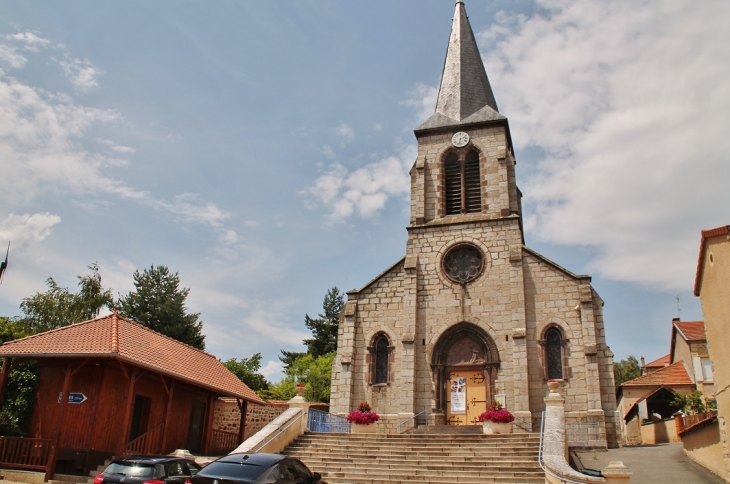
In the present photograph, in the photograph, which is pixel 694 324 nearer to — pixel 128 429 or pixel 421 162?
pixel 421 162

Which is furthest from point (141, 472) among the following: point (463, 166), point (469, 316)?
point (463, 166)

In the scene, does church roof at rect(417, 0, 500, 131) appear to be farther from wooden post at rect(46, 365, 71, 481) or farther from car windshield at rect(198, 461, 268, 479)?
car windshield at rect(198, 461, 268, 479)

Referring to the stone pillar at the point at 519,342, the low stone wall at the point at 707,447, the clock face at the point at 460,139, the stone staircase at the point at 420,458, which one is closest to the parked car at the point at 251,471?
the stone staircase at the point at 420,458

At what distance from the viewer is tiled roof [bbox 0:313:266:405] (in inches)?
577

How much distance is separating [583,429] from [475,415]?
3668 millimetres

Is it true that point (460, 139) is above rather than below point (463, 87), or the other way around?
below

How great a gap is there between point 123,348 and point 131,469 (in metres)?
6.11

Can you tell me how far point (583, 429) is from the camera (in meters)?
18.6

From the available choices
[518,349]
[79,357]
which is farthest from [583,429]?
[79,357]

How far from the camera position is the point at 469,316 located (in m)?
21.6

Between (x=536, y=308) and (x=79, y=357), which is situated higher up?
(x=536, y=308)

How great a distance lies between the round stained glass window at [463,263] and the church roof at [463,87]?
5.92 m

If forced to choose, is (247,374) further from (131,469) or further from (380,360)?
(131,469)

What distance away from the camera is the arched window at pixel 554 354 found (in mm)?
19866
